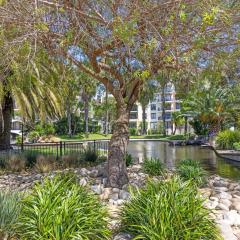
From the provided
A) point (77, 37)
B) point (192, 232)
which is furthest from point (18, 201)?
point (77, 37)

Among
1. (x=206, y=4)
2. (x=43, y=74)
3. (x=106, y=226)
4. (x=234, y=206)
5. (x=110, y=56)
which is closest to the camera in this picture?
(x=106, y=226)

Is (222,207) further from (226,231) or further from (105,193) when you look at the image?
(105,193)

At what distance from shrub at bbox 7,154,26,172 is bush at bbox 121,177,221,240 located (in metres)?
8.19

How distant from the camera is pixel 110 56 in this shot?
8.84m

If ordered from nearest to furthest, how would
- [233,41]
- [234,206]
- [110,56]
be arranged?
[234,206] < [233,41] < [110,56]

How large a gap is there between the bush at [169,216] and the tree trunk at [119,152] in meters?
3.38

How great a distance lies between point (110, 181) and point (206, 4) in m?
4.89

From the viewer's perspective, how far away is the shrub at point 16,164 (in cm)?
1281

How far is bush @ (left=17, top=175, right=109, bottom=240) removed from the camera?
4.53 meters

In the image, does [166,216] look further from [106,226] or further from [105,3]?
[105,3]

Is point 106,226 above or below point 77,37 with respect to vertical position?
below

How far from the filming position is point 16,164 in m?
12.9

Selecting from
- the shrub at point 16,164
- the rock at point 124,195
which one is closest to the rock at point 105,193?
the rock at point 124,195

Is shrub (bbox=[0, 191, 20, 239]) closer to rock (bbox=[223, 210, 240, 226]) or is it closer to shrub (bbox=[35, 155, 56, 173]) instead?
rock (bbox=[223, 210, 240, 226])
